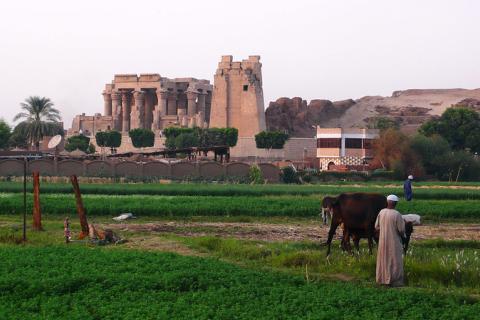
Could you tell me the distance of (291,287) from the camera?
13.7 metres

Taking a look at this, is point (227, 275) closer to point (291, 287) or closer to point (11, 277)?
point (291, 287)

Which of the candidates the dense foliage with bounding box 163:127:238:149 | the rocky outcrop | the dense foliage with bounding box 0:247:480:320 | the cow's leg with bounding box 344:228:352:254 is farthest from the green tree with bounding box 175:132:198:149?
the dense foliage with bounding box 0:247:480:320

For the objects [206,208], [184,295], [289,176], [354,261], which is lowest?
[289,176]

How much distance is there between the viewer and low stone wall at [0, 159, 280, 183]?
178ft

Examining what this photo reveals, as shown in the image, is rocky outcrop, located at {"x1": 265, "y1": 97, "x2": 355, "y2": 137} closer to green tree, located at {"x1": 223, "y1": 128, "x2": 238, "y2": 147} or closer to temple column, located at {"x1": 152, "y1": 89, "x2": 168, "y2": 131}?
temple column, located at {"x1": 152, "y1": 89, "x2": 168, "y2": 131}

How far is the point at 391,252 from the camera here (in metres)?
14.4

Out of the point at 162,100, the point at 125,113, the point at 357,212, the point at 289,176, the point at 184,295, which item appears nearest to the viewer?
the point at 184,295

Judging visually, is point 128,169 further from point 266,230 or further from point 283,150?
point 283,150

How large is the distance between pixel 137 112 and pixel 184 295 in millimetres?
92718

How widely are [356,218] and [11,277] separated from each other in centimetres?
748

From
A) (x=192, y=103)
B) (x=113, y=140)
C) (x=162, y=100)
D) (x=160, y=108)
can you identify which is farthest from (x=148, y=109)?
(x=113, y=140)

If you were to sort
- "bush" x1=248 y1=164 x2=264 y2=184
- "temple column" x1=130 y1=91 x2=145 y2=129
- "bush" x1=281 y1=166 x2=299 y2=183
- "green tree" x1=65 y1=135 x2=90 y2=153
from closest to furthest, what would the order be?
"bush" x1=248 y1=164 x2=264 y2=184, "bush" x1=281 y1=166 x2=299 y2=183, "green tree" x1=65 y1=135 x2=90 y2=153, "temple column" x1=130 y1=91 x2=145 y2=129

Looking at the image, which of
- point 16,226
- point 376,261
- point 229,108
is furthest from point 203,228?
point 229,108

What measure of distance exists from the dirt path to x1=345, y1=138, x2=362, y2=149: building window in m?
54.0
